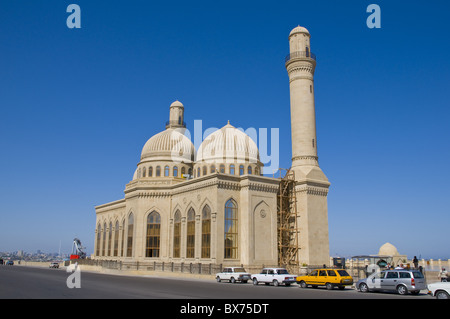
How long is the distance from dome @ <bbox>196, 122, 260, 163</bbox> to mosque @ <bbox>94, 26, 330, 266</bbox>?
117 millimetres

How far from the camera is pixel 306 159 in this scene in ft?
145

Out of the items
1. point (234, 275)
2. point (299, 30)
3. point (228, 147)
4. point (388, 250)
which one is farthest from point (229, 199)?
point (388, 250)

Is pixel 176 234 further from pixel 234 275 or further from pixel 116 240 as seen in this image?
pixel 234 275

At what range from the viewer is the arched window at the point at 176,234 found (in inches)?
1775

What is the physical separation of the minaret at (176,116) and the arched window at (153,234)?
15484 mm

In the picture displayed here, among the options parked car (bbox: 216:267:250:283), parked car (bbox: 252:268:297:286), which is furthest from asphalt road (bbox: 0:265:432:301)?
parked car (bbox: 216:267:250:283)

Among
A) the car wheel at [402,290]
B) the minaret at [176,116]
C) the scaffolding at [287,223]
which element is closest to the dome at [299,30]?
the scaffolding at [287,223]

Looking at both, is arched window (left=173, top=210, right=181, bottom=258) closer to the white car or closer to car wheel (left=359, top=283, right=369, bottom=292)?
car wheel (left=359, top=283, right=369, bottom=292)

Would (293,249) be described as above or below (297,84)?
below

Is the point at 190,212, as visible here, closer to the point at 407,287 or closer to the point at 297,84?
the point at 297,84

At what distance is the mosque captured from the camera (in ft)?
132
